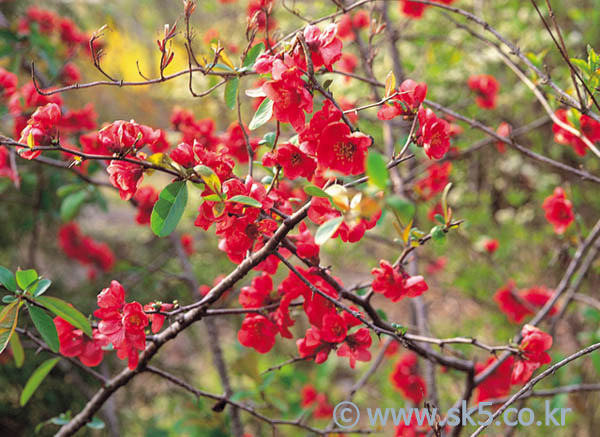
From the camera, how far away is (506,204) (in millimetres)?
3494

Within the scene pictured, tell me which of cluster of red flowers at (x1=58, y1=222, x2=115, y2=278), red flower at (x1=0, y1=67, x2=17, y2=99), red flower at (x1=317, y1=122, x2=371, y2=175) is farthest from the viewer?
cluster of red flowers at (x1=58, y1=222, x2=115, y2=278)

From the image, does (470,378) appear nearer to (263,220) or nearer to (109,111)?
(263,220)

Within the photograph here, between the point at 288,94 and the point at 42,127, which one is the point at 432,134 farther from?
the point at 42,127

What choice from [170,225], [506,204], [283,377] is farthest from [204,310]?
[506,204]

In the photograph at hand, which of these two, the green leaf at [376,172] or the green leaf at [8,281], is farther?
the green leaf at [8,281]

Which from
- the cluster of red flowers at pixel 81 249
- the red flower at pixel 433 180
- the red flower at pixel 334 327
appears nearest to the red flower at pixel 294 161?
the red flower at pixel 334 327

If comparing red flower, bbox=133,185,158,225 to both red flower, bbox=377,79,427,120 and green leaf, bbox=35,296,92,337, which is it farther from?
red flower, bbox=377,79,427,120

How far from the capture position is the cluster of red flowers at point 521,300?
1858 millimetres

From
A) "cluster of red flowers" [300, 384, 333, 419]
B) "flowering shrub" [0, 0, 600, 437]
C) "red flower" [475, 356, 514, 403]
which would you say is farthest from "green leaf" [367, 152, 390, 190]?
"cluster of red flowers" [300, 384, 333, 419]

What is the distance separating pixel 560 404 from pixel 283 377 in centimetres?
94

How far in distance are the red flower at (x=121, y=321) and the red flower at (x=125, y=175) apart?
0.14 m

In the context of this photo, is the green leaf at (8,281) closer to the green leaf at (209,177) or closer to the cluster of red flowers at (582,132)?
the green leaf at (209,177)

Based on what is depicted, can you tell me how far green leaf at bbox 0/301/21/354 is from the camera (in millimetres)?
709

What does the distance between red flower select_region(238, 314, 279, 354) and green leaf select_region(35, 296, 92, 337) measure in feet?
0.79
